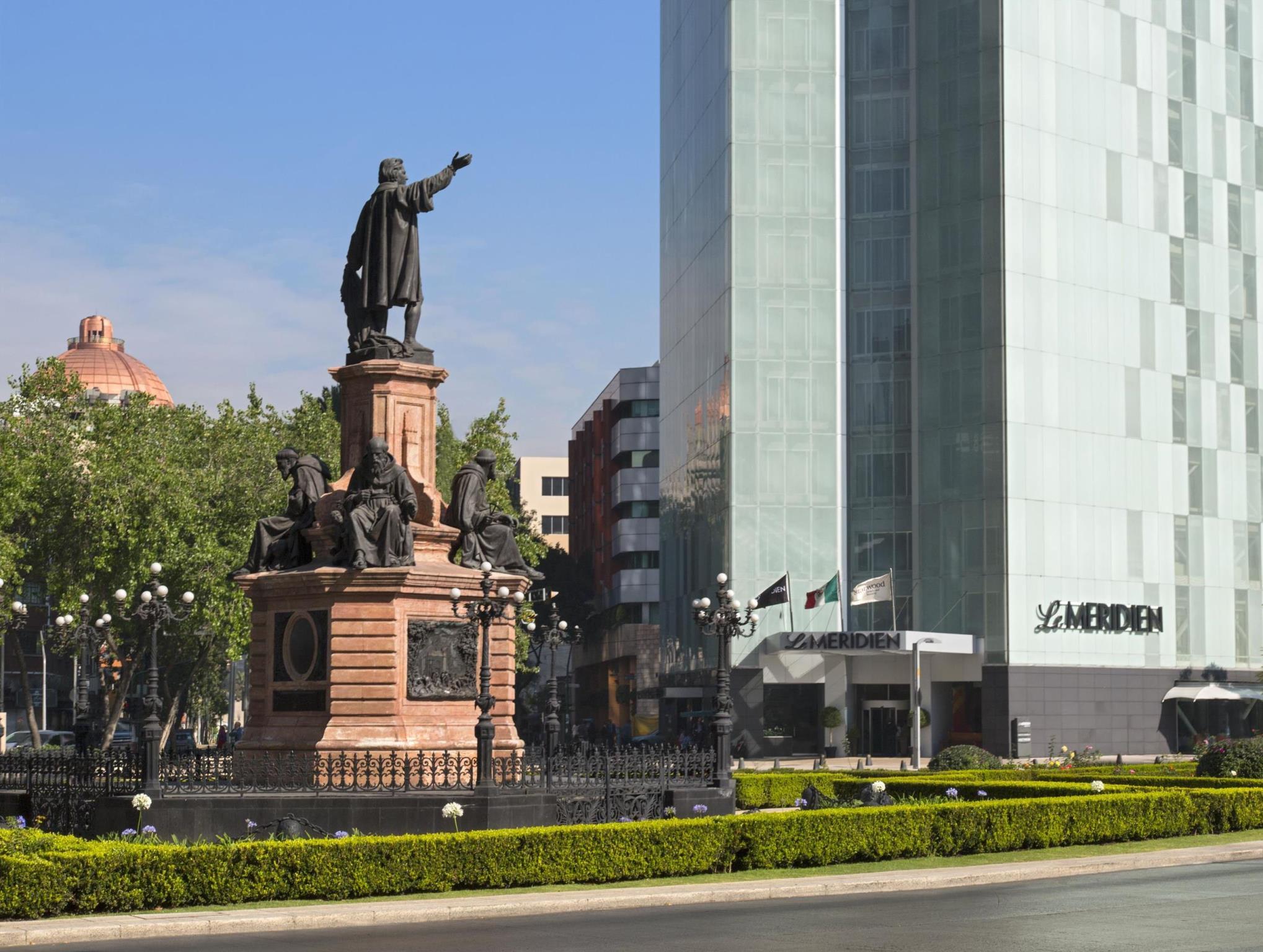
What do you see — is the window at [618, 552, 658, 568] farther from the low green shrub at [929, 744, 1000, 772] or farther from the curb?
the curb

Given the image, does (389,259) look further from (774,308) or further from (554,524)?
(554,524)

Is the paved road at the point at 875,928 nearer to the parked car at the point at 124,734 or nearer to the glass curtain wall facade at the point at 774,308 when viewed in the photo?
the glass curtain wall facade at the point at 774,308

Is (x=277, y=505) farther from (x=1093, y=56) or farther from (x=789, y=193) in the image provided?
(x=1093, y=56)

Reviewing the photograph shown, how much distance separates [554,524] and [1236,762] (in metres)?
130

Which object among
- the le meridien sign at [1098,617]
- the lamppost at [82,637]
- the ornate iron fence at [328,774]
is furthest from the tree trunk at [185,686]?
the le meridien sign at [1098,617]

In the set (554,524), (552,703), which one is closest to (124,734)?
(552,703)

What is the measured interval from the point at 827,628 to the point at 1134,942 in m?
62.5

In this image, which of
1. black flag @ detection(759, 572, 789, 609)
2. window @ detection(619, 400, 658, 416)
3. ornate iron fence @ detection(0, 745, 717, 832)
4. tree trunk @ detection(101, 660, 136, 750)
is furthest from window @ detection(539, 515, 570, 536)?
ornate iron fence @ detection(0, 745, 717, 832)

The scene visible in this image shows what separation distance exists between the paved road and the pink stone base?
8.18 metres

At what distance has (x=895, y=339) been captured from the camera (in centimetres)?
8188

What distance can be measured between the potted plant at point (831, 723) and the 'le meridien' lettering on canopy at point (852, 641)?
408 centimetres

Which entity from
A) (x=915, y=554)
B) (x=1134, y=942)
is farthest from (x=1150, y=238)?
(x=1134, y=942)

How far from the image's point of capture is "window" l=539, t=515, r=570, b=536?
16850 cm

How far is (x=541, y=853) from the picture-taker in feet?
81.3
